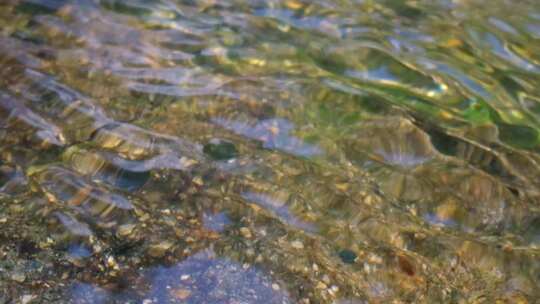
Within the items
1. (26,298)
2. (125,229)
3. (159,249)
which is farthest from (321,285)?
(26,298)

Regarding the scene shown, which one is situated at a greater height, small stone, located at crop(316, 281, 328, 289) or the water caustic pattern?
the water caustic pattern

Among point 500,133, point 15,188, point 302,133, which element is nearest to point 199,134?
point 302,133

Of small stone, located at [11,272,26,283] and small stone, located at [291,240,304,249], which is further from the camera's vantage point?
small stone, located at [291,240,304,249]

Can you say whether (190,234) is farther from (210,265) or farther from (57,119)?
(57,119)

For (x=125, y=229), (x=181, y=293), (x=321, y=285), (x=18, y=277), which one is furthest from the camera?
(x=125, y=229)

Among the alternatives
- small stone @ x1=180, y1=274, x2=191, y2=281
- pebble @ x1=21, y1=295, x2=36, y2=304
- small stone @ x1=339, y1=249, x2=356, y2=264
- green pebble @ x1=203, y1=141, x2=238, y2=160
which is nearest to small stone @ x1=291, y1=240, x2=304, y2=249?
small stone @ x1=339, y1=249, x2=356, y2=264

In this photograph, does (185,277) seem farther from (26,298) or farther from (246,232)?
(26,298)

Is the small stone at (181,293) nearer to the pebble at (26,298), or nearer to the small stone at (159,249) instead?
the small stone at (159,249)

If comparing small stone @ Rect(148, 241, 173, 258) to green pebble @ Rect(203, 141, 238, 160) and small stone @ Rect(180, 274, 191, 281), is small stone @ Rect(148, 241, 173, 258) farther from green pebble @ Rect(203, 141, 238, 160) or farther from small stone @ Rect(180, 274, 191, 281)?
green pebble @ Rect(203, 141, 238, 160)
